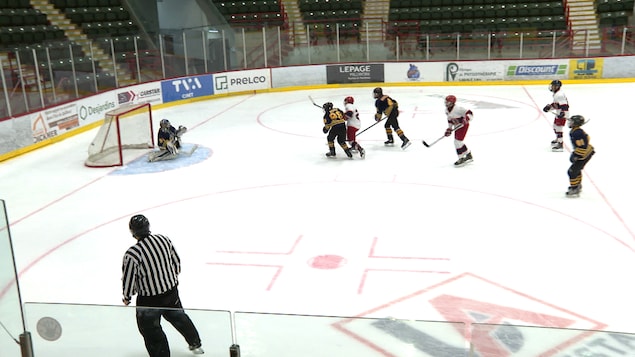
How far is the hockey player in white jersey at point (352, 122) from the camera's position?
36.3 ft

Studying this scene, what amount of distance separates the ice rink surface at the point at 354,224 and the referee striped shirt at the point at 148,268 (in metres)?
1.62

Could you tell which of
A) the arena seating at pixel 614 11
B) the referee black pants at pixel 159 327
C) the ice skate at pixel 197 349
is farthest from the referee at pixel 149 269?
the arena seating at pixel 614 11

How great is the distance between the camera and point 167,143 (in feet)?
37.4

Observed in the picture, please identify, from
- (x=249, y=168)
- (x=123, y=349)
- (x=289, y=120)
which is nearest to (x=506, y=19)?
(x=289, y=120)

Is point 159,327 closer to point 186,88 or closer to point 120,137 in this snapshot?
point 120,137

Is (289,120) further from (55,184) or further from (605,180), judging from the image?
(605,180)

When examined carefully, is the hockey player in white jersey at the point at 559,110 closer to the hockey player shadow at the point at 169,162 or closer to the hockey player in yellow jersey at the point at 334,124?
the hockey player in yellow jersey at the point at 334,124

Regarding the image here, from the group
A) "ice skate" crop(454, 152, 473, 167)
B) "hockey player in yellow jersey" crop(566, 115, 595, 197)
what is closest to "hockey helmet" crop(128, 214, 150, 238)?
"hockey player in yellow jersey" crop(566, 115, 595, 197)

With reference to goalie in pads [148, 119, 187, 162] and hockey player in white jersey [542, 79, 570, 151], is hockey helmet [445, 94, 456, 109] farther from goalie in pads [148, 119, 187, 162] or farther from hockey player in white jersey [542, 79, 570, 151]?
goalie in pads [148, 119, 187, 162]

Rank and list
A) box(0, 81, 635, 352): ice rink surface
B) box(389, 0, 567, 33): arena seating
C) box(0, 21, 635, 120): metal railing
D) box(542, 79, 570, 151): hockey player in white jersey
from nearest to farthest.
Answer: box(0, 81, 635, 352): ice rink surface → box(542, 79, 570, 151): hockey player in white jersey → box(0, 21, 635, 120): metal railing → box(389, 0, 567, 33): arena seating

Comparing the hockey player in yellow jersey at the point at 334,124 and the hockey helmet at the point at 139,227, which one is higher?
the hockey helmet at the point at 139,227

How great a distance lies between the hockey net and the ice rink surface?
0.39 m

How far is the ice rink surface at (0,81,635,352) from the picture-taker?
6.04 m

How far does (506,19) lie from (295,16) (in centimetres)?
761
